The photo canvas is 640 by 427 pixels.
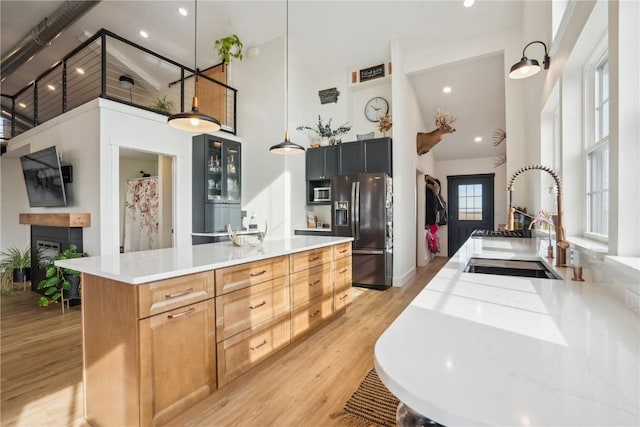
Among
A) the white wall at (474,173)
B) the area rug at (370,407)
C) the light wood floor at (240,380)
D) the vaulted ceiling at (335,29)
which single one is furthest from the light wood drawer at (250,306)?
the white wall at (474,173)

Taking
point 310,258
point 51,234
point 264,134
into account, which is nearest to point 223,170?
point 264,134

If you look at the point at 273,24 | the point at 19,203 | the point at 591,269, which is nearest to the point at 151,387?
the point at 591,269

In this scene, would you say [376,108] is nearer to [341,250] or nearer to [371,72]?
[371,72]

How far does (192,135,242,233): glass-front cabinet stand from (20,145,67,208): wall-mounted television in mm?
1711

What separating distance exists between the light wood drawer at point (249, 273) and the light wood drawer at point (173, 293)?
0.27 feet

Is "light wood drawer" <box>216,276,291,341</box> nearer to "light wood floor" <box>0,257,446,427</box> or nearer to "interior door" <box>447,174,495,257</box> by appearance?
"light wood floor" <box>0,257,446,427</box>

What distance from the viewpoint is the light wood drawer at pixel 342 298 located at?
3.15 meters

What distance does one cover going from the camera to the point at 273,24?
4762 millimetres

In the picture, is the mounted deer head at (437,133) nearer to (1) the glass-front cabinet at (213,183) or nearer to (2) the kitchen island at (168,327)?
(1) the glass-front cabinet at (213,183)

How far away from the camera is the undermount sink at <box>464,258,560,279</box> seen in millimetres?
1750

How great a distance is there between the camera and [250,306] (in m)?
2.06

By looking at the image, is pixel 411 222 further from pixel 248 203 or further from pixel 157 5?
pixel 157 5

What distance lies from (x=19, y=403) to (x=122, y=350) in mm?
1105

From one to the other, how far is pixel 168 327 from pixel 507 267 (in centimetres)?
202
